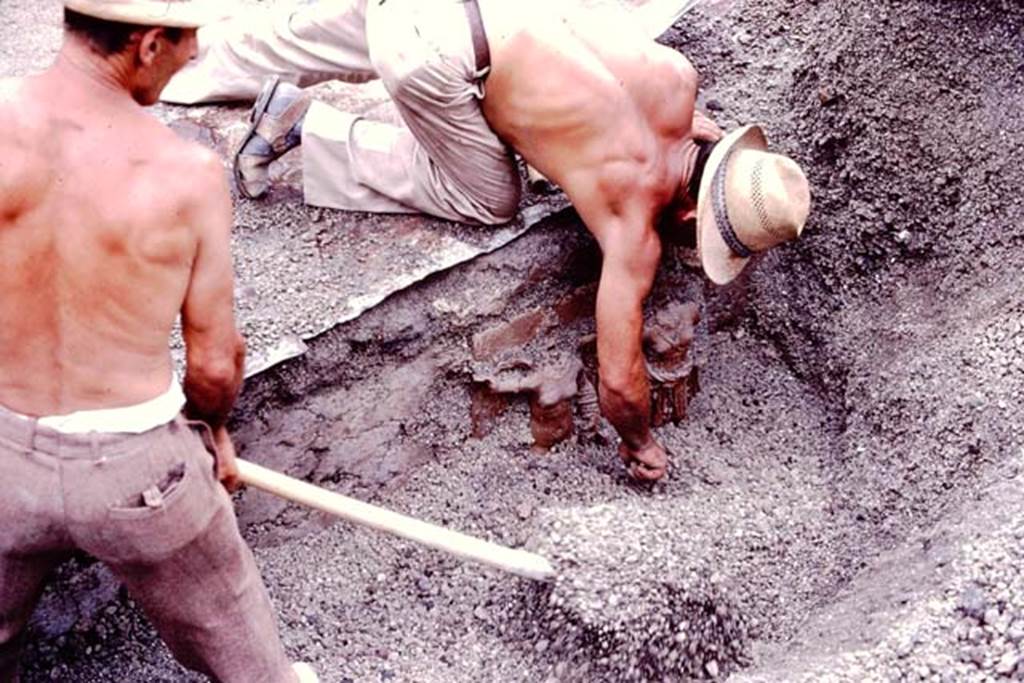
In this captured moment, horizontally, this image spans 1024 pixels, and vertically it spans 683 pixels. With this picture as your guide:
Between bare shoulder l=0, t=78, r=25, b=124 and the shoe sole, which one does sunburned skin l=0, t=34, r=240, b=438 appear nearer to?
bare shoulder l=0, t=78, r=25, b=124

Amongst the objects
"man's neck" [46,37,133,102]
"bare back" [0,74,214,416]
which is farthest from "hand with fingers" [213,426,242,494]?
"man's neck" [46,37,133,102]

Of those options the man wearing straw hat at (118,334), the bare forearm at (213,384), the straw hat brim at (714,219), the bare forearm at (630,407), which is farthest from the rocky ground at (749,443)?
the man wearing straw hat at (118,334)

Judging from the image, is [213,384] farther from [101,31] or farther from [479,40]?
[479,40]

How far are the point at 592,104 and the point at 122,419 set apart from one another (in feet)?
5.83

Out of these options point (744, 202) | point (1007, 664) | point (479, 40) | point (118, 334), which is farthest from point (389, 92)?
point (1007, 664)

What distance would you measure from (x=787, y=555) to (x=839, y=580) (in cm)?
17

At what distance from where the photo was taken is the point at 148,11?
2.81 meters

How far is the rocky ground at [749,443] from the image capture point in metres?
3.95

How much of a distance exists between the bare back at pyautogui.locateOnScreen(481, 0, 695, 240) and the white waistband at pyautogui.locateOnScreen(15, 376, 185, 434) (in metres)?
1.60

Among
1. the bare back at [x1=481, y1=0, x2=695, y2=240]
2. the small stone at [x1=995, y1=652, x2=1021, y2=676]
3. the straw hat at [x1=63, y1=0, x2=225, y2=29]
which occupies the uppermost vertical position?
the straw hat at [x1=63, y1=0, x2=225, y2=29]

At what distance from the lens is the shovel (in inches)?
142

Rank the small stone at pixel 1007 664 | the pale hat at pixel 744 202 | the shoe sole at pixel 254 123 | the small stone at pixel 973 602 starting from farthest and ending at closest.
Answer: the shoe sole at pixel 254 123, the pale hat at pixel 744 202, the small stone at pixel 973 602, the small stone at pixel 1007 664

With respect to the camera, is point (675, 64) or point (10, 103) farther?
point (675, 64)

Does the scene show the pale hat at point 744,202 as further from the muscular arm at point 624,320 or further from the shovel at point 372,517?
the shovel at point 372,517
